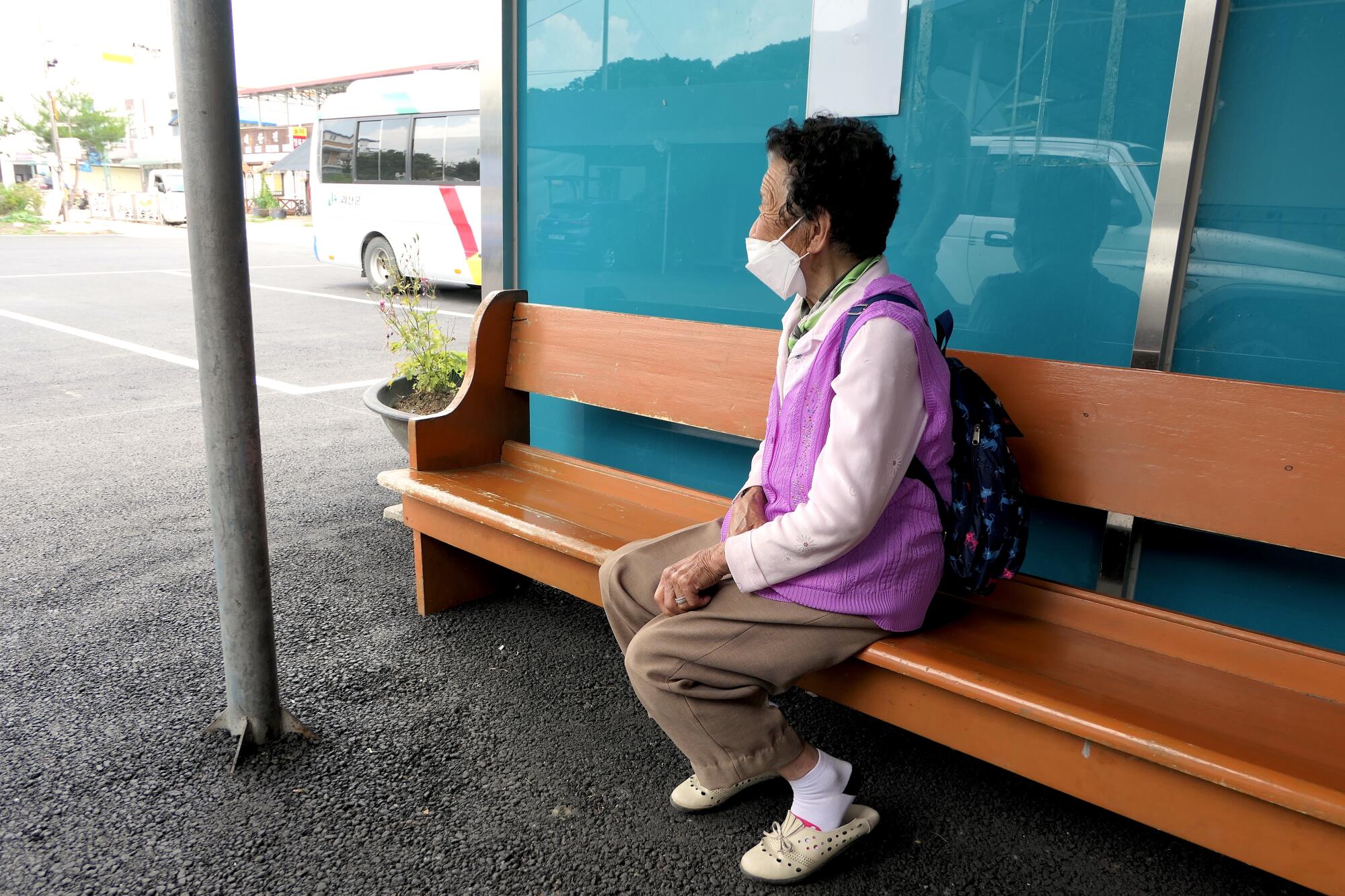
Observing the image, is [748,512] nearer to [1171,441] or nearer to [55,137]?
[1171,441]

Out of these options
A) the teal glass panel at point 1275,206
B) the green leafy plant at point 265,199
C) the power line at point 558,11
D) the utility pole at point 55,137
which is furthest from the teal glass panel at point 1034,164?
the green leafy plant at point 265,199

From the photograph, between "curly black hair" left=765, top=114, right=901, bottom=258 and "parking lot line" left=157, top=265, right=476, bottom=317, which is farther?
"parking lot line" left=157, top=265, right=476, bottom=317

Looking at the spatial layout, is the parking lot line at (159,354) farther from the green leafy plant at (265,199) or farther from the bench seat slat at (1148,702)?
the green leafy plant at (265,199)

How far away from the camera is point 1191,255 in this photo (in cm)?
234

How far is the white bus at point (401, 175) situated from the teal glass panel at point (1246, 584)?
10.5 m

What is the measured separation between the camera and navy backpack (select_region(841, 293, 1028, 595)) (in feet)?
6.19

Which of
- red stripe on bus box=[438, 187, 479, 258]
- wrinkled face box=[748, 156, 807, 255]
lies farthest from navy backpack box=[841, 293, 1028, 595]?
red stripe on bus box=[438, 187, 479, 258]

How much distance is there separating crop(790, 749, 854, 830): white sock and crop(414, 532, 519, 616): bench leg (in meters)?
1.57

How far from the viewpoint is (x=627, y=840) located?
2.09m

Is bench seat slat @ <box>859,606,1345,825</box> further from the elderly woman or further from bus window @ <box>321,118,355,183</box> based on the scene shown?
bus window @ <box>321,118,355,183</box>

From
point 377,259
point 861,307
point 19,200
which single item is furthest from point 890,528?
point 19,200

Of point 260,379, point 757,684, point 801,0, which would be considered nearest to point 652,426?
point 801,0

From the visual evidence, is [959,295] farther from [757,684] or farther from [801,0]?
[757,684]

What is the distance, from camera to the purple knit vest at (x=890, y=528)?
1.84 m
